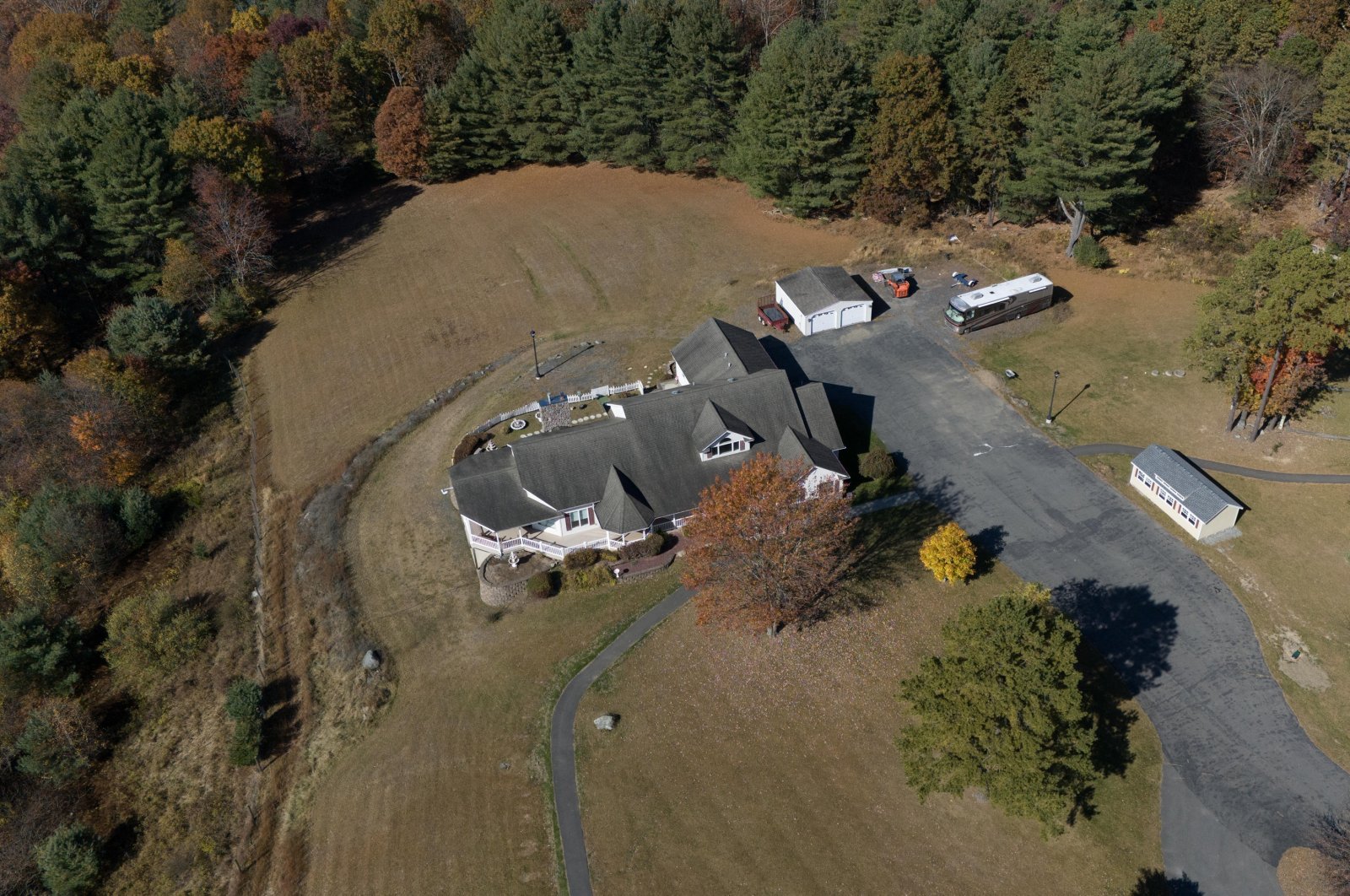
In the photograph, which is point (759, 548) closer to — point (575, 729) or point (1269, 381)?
point (575, 729)

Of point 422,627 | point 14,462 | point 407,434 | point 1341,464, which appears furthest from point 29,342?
point 1341,464

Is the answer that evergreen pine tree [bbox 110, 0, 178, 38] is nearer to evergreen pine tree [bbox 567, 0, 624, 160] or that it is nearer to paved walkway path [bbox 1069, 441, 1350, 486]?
evergreen pine tree [bbox 567, 0, 624, 160]

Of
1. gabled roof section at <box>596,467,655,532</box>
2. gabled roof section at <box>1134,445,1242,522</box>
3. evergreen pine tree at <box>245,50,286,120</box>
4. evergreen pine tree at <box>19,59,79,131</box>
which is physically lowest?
gabled roof section at <box>1134,445,1242,522</box>

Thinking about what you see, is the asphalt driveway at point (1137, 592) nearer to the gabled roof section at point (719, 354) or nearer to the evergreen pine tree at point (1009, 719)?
the gabled roof section at point (719, 354)

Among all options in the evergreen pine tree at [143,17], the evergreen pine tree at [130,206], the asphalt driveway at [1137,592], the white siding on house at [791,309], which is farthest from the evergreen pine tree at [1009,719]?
the evergreen pine tree at [143,17]

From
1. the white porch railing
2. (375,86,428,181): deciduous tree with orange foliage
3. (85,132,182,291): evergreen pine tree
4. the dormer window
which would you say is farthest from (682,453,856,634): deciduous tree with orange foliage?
(375,86,428,181): deciduous tree with orange foliage

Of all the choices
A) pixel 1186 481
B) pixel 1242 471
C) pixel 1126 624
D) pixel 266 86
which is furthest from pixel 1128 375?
pixel 266 86
